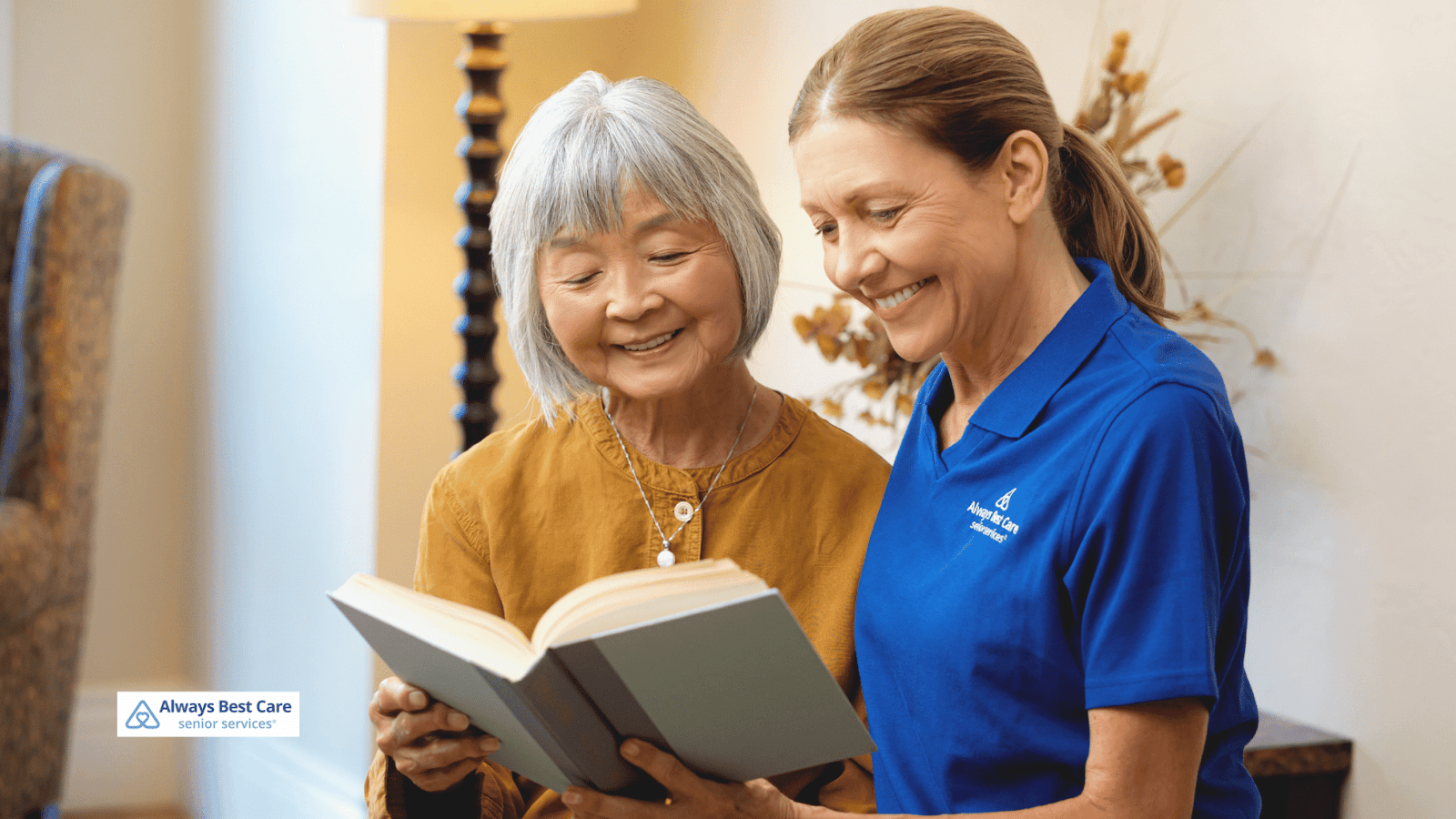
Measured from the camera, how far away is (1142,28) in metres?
1.75

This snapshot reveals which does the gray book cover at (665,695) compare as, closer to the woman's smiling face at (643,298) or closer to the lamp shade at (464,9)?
the woman's smiling face at (643,298)

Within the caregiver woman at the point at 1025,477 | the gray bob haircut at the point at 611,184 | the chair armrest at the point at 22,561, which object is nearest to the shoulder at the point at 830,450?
the gray bob haircut at the point at 611,184

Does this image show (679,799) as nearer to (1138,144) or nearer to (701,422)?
(701,422)

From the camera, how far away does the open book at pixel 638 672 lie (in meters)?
0.84

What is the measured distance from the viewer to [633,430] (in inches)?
55.3

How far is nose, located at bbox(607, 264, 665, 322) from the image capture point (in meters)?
1.21

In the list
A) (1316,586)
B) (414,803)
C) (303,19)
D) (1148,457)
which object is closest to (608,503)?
(414,803)

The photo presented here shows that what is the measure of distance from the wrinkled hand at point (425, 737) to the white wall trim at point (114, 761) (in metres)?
2.71

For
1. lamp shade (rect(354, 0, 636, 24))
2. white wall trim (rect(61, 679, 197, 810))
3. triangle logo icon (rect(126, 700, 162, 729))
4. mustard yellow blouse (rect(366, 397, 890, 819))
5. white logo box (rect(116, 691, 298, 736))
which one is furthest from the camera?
white wall trim (rect(61, 679, 197, 810))

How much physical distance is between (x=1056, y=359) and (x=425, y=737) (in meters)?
0.61

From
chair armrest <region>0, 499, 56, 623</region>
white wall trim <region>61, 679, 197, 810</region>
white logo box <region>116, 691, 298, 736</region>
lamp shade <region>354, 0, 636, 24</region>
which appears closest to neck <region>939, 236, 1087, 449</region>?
lamp shade <region>354, 0, 636, 24</region>

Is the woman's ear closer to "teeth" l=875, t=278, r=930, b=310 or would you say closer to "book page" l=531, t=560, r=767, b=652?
"teeth" l=875, t=278, r=930, b=310

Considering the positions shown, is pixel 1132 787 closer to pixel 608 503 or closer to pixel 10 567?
pixel 608 503

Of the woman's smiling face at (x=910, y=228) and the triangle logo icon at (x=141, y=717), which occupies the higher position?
the woman's smiling face at (x=910, y=228)
